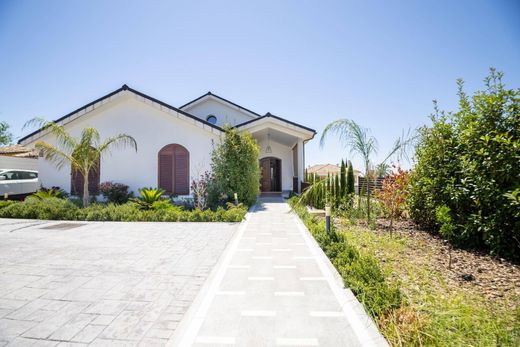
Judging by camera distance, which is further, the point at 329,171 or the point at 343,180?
the point at 329,171

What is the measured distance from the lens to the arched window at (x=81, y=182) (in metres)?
13.3

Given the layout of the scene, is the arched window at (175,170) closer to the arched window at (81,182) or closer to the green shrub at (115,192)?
the green shrub at (115,192)

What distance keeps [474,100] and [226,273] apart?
6341mm

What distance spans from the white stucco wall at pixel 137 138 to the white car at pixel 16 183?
2.79m

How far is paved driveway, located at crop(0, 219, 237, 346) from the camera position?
8.41 ft

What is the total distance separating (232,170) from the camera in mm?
11305

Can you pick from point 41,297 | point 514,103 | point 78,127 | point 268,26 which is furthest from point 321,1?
point 78,127

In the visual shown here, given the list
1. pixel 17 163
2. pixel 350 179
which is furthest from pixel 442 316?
pixel 17 163

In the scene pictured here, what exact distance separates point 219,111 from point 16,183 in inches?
546

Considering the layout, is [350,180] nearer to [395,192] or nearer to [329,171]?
[395,192]

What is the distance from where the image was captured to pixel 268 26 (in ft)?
29.2

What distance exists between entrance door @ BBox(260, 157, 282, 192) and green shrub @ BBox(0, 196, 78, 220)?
1235cm

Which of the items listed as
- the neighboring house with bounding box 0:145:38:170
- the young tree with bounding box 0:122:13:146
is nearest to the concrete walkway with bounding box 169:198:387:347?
the neighboring house with bounding box 0:145:38:170

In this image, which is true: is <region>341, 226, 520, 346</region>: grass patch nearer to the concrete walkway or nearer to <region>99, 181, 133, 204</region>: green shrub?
the concrete walkway
